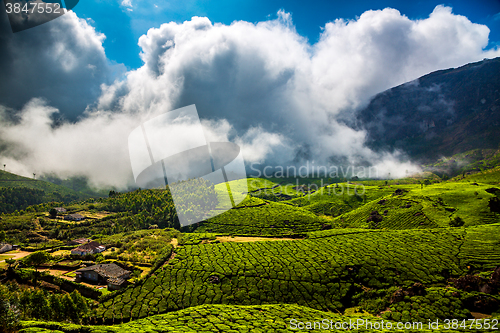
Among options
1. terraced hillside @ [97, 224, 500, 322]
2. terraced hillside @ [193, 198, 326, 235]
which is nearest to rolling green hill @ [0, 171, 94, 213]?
terraced hillside @ [193, 198, 326, 235]

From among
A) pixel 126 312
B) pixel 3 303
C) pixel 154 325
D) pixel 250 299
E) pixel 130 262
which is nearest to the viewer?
pixel 3 303

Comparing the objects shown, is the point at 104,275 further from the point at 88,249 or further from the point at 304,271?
the point at 304,271

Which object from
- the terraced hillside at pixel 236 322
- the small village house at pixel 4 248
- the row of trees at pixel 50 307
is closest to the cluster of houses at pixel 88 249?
the small village house at pixel 4 248

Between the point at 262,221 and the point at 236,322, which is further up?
the point at 262,221

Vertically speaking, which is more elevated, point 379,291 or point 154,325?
point 154,325

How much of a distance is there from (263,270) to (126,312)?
881 inches

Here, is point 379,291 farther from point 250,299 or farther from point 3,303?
point 3,303

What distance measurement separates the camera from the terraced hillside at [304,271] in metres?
35.4

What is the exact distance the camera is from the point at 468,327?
77.0 ft

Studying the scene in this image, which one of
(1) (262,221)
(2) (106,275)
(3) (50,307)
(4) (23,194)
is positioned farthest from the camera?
(4) (23,194)

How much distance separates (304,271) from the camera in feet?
134

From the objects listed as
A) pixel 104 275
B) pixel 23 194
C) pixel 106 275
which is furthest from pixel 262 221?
pixel 23 194

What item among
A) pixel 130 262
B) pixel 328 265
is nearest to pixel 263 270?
pixel 328 265

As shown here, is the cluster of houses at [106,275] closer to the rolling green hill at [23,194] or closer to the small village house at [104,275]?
the small village house at [104,275]
